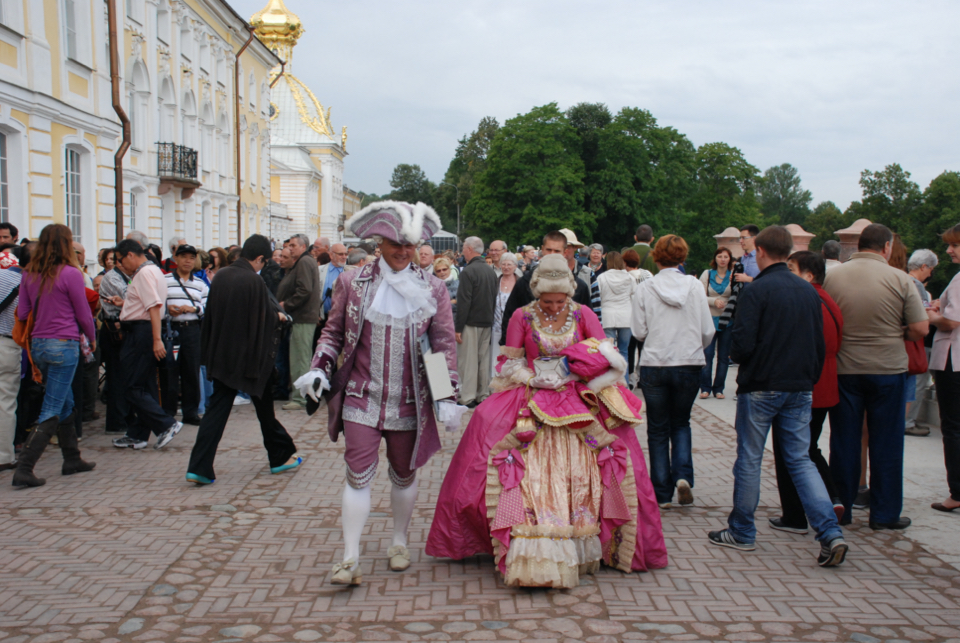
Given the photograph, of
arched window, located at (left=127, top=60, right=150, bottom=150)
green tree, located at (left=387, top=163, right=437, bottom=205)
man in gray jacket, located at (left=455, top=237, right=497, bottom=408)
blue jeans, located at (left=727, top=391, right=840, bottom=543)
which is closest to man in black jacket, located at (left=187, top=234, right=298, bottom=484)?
man in gray jacket, located at (left=455, top=237, right=497, bottom=408)

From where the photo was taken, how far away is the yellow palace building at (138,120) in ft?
47.3

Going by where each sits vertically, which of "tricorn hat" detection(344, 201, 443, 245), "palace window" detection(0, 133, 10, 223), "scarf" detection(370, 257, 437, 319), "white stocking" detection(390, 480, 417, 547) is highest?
"palace window" detection(0, 133, 10, 223)

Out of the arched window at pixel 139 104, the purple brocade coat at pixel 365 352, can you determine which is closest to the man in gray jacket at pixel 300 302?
the purple brocade coat at pixel 365 352

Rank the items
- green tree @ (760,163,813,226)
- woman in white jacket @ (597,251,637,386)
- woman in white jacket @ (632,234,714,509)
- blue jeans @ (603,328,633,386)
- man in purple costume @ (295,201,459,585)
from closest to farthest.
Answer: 1. man in purple costume @ (295,201,459,585)
2. woman in white jacket @ (632,234,714,509)
3. woman in white jacket @ (597,251,637,386)
4. blue jeans @ (603,328,633,386)
5. green tree @ (760,163,813,226)

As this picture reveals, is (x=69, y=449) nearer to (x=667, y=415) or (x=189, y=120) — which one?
(x=667, y=415)

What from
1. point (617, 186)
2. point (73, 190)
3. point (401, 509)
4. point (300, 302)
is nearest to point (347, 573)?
point (401, 509)

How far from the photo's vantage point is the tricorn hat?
4.29 meters

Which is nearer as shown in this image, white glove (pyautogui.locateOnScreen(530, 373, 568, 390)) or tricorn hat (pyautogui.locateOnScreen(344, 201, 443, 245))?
tricorn hat (pyautogui.locateOnScreen(344, 201, 443, 245))

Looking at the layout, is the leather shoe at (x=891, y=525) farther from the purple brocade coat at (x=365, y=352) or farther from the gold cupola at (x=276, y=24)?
the gold cupola at (x=276, y=24)

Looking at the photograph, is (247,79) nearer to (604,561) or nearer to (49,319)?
(49,319)

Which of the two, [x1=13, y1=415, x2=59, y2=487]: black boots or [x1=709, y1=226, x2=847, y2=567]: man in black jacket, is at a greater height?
[x1=709, y1=226, x2=847, y2=567]: man in black jacket

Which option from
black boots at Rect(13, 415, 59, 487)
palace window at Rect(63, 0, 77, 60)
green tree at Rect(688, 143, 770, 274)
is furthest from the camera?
green tree at Rect(688, 143, 770, 274)

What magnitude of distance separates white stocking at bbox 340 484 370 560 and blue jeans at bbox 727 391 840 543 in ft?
7.41

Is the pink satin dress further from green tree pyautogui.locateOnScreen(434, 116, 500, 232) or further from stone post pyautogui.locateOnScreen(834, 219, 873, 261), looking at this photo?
green tree pyautogui.locateOnScreen(434, 116, 500, 232)
